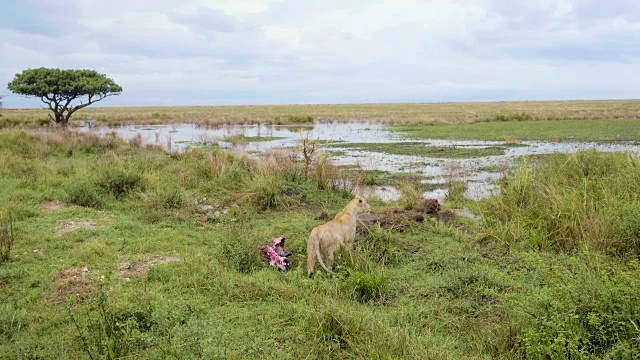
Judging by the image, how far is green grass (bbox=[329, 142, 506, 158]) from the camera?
22266 millimetres

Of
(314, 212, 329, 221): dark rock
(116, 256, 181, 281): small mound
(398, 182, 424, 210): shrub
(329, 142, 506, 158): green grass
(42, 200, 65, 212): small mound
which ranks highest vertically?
(329, 142, 506, 158): green grass

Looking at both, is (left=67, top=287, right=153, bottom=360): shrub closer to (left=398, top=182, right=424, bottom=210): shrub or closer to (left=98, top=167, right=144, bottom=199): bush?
(left=398, top=182, right=424, bottom=210): shrub

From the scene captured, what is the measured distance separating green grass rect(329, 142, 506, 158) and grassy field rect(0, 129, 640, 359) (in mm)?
10626

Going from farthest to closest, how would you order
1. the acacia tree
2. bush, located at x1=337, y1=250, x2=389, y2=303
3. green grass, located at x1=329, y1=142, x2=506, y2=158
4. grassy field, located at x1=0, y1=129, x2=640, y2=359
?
the acacia tree, green grass, located at x1=329, y1=142, x2=506, y2=158, bush, located at x1=337, y1=250, x2=389, y2=303, grassy field, located at x1=0, y1=129, x2=640, y2=359

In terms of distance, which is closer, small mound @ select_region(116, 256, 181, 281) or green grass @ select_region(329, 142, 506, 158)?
small mound @ select_region(116, 256, 181, 281)

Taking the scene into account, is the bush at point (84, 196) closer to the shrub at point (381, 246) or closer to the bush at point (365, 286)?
the shrub at point (381, 246)

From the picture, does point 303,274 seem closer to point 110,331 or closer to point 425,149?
point 110,331

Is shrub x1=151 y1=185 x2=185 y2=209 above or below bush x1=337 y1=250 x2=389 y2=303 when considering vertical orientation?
above

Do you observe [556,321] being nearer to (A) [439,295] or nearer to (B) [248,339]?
(A) [439,295]

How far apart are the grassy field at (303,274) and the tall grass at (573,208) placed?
0.11 feet

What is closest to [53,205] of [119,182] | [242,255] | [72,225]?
[119,182]

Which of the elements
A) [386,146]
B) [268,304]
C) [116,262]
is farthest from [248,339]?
[386,146]

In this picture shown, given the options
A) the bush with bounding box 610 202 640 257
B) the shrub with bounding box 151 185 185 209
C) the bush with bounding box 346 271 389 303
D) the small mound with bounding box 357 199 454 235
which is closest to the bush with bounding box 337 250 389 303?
the bush with bounding box 346 271 389 303

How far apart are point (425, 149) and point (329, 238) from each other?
18.7m
